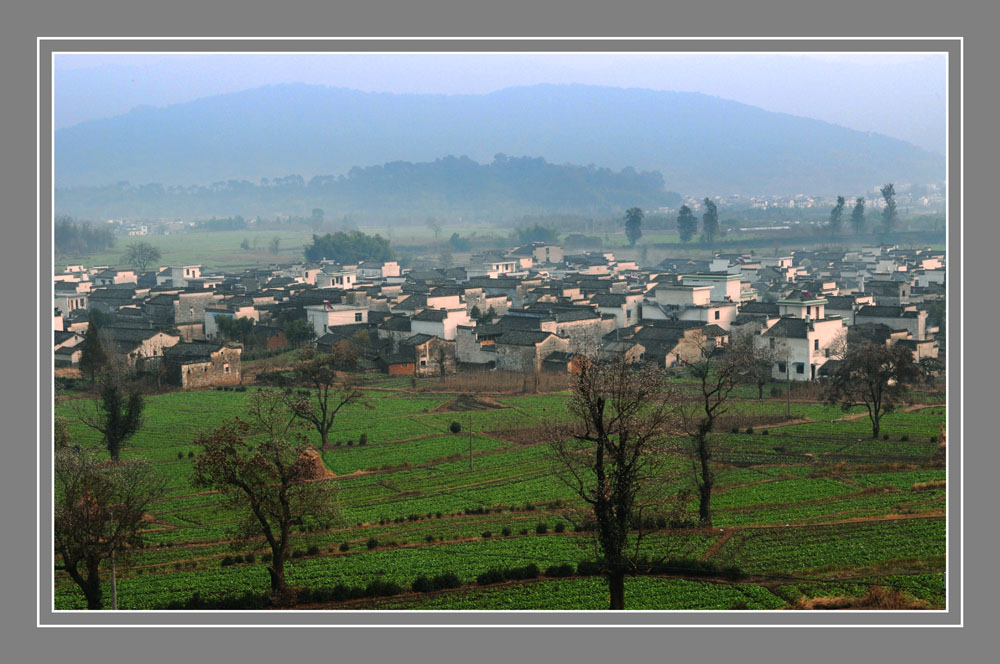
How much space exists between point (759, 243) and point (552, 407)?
103 feet

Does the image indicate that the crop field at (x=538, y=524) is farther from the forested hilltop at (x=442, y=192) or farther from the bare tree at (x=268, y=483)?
the forested hilltop at (x=442, y=192)

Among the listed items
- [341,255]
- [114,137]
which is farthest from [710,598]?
[114,137]

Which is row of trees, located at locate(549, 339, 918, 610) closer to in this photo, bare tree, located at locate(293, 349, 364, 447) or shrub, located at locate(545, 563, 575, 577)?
shrub, located at locate(545, 563, 575, 577)

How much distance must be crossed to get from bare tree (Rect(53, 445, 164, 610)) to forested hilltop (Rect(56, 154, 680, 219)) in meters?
54.9

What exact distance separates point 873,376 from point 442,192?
177 ft

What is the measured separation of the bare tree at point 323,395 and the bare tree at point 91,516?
2.90m

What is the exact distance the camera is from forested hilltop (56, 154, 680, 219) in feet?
202

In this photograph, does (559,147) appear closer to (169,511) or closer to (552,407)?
(552,407)

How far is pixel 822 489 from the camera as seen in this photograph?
27.6 ft

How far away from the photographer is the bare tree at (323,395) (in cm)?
1059

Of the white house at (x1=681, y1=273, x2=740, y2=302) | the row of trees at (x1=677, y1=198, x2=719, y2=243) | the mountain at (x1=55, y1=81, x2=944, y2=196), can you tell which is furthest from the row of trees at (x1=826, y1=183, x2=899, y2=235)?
the white house at (x1=681, y1=273, x2=740, y2=302)

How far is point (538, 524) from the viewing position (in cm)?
748
